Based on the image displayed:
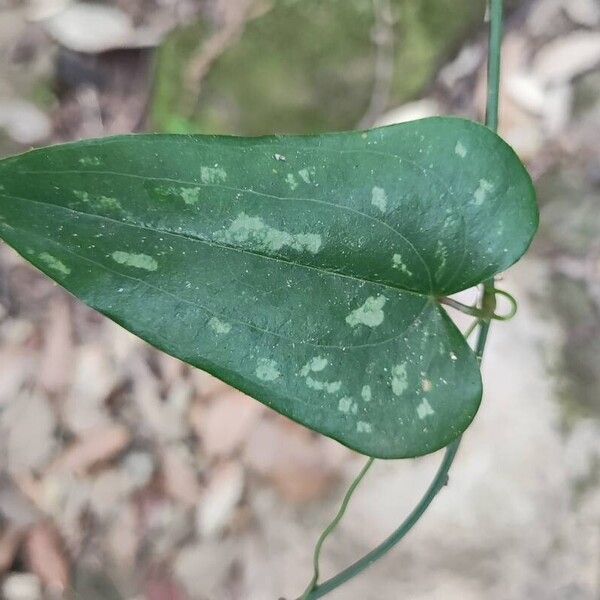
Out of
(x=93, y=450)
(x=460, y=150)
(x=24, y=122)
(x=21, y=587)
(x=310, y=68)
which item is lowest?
(x=21, y=587)

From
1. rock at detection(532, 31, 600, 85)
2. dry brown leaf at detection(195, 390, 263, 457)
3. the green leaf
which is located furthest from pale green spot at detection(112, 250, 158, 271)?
rock at detection(532, 31, 600, 85)

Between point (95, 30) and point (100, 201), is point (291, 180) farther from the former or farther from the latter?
point (95, 30)

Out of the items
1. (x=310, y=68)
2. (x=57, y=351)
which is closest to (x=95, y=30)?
(x=310, y=68)

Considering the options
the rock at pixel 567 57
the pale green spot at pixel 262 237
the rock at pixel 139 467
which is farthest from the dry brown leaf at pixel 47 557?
the rock at pixel 567 57

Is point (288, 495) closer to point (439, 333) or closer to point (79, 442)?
point (79, 442)

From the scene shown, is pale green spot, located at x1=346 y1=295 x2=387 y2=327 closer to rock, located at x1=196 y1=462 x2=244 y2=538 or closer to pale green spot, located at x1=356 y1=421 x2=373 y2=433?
pale green spot, located at x1=356 y1=421 x2=373 y2=433

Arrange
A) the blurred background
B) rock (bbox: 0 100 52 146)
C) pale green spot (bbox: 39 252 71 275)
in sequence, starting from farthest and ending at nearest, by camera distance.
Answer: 1. rock (bbox: 0 100 52 146)
2. the blurred background
3. pale green spot (bbox: 39 252 71 275)

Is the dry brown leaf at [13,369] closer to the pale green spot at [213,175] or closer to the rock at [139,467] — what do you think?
the rock at [139,467]

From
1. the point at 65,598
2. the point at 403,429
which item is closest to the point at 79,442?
the point at 65,598
